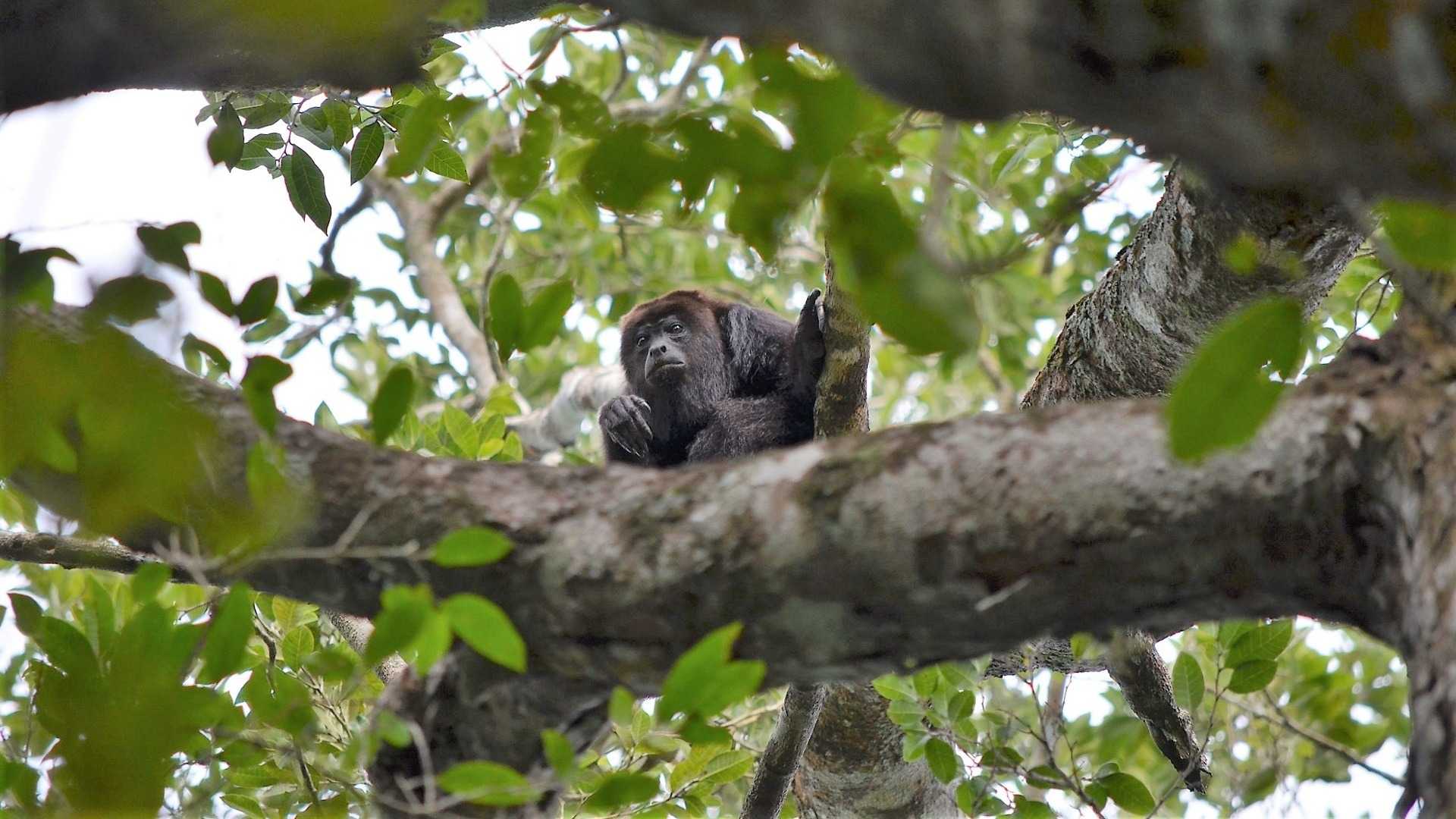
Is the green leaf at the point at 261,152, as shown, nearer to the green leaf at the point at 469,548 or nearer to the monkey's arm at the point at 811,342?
the monkey's arm at the point at 811,342

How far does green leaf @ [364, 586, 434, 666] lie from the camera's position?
1501 millimetres

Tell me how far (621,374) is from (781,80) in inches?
184

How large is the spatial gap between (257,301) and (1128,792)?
8.40ft

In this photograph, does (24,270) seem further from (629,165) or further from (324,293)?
(629,165)

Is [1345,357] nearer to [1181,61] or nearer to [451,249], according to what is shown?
[1181,61]

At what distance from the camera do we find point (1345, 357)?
1.65 m

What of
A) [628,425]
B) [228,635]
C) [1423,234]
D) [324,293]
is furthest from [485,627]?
[628,425]

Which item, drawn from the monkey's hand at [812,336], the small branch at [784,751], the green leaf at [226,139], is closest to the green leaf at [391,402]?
the green leaf at [226,139]

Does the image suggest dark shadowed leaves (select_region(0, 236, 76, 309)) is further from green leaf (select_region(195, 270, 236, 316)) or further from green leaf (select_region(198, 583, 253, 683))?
green leaf (select_region(198, 583, 253, 683))

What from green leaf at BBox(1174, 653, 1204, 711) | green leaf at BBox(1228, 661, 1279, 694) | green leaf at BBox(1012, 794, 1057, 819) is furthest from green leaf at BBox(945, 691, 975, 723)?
green leaf at BBox(1228, 661, 1279, 694)

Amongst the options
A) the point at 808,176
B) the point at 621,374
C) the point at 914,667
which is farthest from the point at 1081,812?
the point at 621,374

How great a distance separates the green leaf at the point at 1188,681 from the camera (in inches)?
123

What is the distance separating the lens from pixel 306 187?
118 inches

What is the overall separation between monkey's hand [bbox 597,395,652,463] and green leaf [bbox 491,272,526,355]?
2628mm
